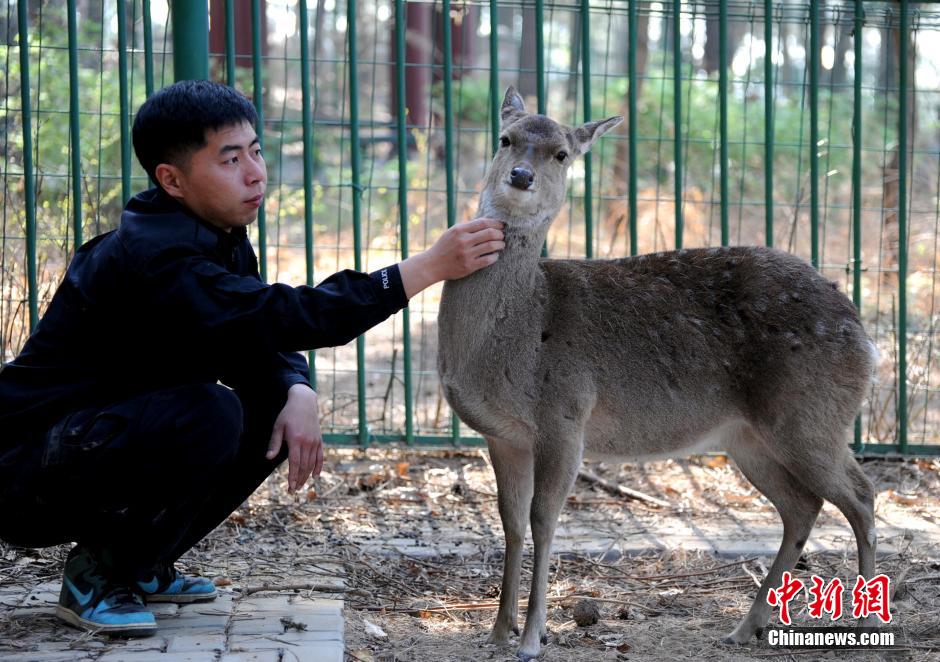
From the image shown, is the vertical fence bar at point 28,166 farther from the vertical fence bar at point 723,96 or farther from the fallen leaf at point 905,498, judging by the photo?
the fallen leaf at point 905,498

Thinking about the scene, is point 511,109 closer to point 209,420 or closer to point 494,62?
point 494,62

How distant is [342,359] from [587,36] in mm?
3992

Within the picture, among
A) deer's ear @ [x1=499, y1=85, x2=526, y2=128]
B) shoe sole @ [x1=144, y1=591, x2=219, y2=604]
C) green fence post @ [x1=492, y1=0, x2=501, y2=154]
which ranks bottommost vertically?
shoe sole @ [x1=144, y1=591, x2=219, y2=604]

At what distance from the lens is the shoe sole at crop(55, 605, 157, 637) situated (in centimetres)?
356

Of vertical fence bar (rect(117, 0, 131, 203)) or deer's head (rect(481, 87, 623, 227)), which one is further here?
vertical fence bar (rect(117, 0, 131, 203))

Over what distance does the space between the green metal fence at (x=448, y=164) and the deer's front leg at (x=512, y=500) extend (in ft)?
6.18

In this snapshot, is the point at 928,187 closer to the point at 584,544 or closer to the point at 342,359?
the point at 342,359

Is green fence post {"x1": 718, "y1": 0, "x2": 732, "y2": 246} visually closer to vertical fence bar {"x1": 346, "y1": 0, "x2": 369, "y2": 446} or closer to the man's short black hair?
vertical fence bar {"x1": 346, "y1": 0, "x2": 369, "y2": 446}

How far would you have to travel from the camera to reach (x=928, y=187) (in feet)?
38.4

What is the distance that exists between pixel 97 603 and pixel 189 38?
308 centimetres

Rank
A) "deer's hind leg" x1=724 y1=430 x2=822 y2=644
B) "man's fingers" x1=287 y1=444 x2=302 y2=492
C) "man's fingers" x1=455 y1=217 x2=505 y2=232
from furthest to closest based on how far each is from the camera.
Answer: "deer's hind leg" x1=724 y1=430 x2=822 y2=644 → "man's fingers" x1=455 y1=217 x2=505 y2=232 → "man's fingers" x1=287 y1=444 x2=302 y2=492

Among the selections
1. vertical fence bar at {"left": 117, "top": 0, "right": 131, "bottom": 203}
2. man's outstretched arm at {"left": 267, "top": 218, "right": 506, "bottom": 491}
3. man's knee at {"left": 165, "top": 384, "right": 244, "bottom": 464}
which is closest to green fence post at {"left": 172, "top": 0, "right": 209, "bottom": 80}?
vertical fence bar at {"left": 117, "top": 0, "right": 131, "bottom": 203}

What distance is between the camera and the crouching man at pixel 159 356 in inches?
137

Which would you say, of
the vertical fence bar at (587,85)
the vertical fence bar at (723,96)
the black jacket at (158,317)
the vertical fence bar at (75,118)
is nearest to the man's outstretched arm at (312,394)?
the black jacket at (158,317)
